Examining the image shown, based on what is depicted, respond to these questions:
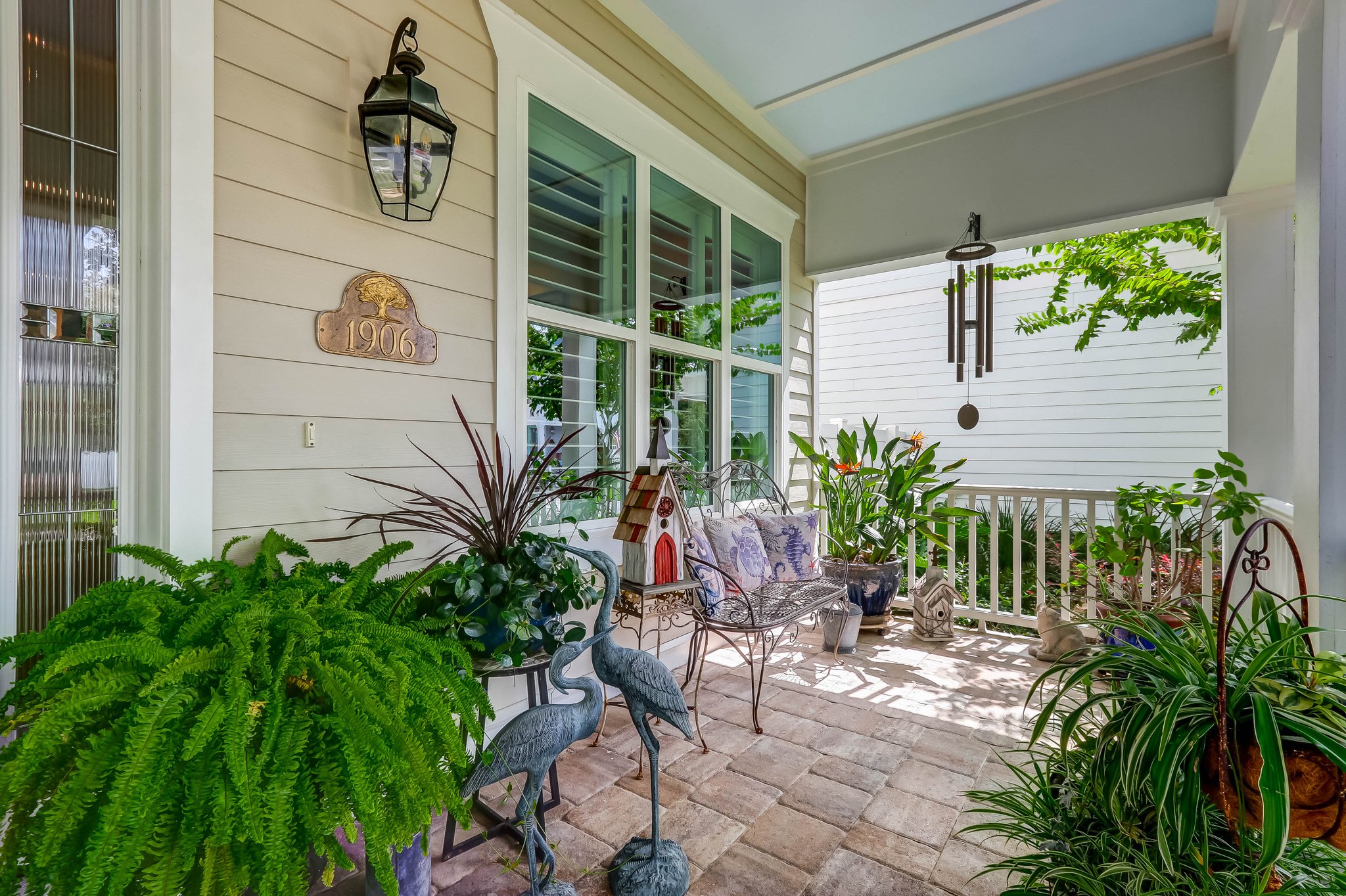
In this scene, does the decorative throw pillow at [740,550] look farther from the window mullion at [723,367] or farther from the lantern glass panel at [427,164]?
the lantern glass panel at [427,164]

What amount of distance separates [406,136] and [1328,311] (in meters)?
2.61

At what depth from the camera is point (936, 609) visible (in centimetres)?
385

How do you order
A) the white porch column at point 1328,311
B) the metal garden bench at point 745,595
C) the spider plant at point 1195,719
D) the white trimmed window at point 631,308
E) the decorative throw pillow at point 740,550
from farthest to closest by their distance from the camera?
the decorative throw pillow at point 740,550 < the metal garden bench at point 745,595 < the white trimmed window at point 631,308 < the white porch column at point 1328,311 < the spider plant at point 1195,719

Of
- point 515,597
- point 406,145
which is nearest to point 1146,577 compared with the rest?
point 515,597

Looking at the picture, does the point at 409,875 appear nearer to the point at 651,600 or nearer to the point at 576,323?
the point at 651,600

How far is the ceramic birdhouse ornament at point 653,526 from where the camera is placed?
2.47 metres

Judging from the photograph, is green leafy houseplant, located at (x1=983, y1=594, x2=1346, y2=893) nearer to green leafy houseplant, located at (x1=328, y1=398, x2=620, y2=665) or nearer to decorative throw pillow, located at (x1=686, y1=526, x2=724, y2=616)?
green leafy houseplant, located at (x1=328, y1=398, x2=620, y2=665)

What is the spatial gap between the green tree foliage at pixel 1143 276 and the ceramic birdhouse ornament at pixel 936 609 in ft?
5.92

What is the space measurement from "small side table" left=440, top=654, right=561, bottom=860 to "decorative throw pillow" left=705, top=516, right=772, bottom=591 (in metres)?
1.13

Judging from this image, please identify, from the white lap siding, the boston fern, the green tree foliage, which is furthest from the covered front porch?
the white lap siding

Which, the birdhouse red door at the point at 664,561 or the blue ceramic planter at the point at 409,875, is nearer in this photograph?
the blue ceramic planter at the point at 409,875

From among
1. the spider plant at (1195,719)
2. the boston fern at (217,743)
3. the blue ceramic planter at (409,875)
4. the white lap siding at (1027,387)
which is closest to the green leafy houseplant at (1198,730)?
the spider plant at (1195,719)

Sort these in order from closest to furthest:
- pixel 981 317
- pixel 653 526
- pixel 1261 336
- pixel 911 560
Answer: pixel 653 526 < pixel 1261 336 < pixel 981 317 < pixel 911 560

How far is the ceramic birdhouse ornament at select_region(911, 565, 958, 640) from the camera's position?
3838 millimetres
